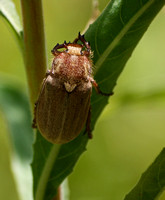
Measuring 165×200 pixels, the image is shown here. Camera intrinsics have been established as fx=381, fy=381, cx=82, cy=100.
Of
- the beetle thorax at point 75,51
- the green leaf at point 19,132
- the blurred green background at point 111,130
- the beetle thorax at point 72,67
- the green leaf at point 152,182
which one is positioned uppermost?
the beetle thorax at point 75,51

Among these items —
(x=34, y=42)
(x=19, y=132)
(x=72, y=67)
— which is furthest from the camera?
(x=19, y=132)

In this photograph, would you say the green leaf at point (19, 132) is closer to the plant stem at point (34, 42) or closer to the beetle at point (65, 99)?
the beetle at point (65, 99)

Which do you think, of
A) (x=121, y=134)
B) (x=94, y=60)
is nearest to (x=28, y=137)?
(x=94, y=60)

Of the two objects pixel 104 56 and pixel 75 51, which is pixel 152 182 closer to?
pixel 104 56

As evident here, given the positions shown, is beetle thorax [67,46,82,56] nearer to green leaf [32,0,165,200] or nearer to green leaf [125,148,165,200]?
green leaf [32,0,165,200]

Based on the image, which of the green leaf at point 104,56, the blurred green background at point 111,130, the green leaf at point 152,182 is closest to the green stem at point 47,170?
the green leaf at point 104,56

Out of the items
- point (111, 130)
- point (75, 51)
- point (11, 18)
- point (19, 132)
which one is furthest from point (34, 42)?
point (111, 130)
